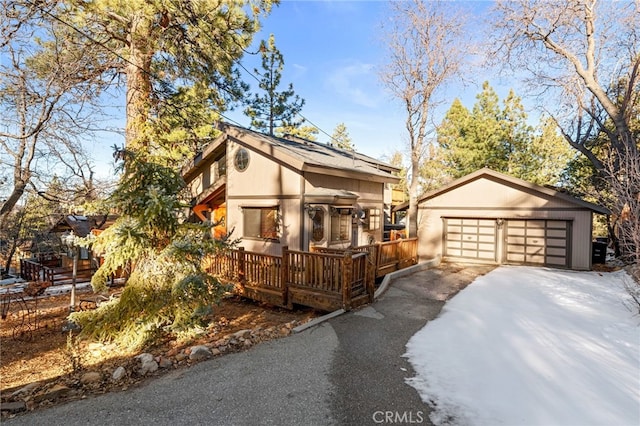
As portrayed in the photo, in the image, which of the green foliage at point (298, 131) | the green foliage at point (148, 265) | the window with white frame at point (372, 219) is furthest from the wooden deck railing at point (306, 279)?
the green foliage at point (298, 131)

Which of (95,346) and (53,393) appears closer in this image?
(53,393)

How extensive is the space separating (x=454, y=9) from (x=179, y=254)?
1404 cm

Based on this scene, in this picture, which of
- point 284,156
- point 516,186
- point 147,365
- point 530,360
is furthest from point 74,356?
point 516,186

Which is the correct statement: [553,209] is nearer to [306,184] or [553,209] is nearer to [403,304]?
[403,304]

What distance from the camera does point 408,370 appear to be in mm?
4621

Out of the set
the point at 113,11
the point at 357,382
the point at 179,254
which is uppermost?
the point at 113,11

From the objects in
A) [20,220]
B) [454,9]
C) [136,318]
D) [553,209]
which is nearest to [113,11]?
[136,318]

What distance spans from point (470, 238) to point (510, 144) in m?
13.7

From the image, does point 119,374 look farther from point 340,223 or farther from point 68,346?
point 340,223

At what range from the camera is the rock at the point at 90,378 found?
14.0 ft

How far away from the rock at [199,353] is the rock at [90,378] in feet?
3.90

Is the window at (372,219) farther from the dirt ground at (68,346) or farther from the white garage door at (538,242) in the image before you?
the dirt ground at (68,346)

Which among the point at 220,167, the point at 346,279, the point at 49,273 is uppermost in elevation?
the point at 220,167

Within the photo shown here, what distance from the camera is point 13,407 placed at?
3.66 m
